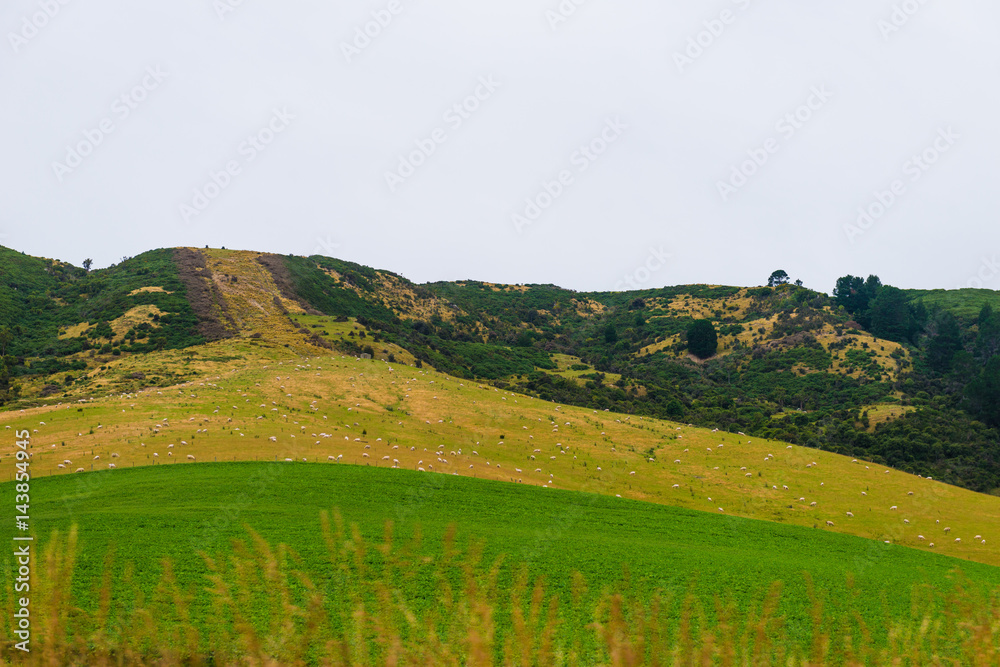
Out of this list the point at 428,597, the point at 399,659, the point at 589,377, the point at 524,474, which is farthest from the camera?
the point at 589,377

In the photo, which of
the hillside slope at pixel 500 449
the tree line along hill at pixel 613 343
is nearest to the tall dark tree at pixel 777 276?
the tree line along hill at pixel 613 343

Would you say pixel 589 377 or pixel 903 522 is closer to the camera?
pixel 903 522

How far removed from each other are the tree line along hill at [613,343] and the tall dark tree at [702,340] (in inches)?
8.2

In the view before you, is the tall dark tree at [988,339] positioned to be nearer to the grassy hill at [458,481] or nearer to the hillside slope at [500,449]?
the grassy hill at [458,481]

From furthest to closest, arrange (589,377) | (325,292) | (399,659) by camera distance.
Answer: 1. (325,292)
2. (589,377)
3. (399,659)

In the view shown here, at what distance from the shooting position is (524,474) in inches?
963

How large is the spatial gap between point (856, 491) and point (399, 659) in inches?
894

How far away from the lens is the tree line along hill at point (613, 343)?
43.4m

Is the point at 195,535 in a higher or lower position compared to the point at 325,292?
lower

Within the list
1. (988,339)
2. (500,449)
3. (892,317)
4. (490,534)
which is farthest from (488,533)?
(892,317)

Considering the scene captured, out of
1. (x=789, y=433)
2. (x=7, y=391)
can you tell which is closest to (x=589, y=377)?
(x=789, y=433)

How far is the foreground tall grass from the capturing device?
9.99m

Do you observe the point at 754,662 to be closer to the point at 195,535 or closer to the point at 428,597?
A: the point at 428,597

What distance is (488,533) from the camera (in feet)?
50.5
